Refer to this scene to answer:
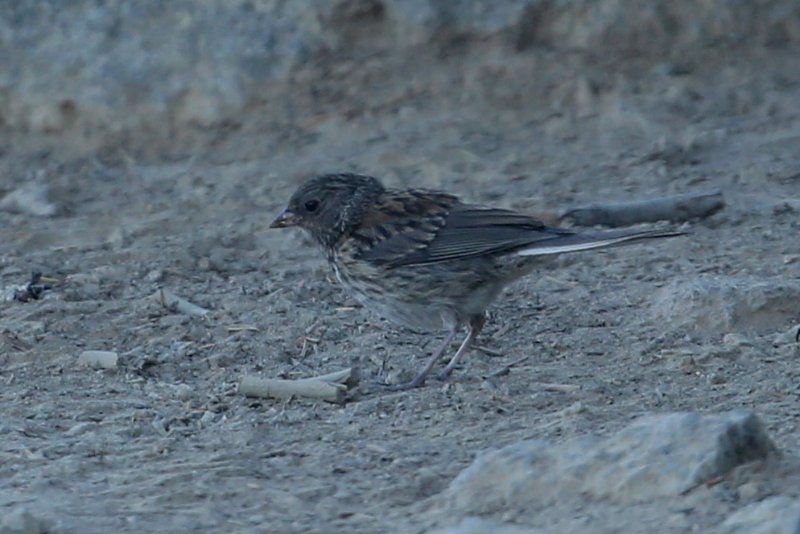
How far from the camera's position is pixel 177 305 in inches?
285

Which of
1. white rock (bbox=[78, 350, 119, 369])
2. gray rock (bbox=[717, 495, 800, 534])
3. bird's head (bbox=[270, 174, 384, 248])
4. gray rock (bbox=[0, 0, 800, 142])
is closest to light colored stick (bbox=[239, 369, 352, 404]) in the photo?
white rock (bbox=[78, 350, 119, 369])

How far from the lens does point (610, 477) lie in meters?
4.39

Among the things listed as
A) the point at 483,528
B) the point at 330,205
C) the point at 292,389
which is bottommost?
the point at 292,389

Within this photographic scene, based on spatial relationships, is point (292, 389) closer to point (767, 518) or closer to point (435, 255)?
point (435, 255)

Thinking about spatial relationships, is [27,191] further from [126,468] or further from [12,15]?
[126,468]

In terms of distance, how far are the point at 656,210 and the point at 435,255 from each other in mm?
1898

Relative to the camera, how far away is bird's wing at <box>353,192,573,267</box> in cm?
639

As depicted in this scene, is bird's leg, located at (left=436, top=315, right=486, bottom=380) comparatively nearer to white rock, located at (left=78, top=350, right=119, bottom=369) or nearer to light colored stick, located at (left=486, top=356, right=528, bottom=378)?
light colored stick, located at (left=486, top=356, right=528, bottom=378)

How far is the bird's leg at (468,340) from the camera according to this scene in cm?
645

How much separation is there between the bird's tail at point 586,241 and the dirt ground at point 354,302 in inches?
18.8

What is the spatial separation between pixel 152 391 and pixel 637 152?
4.05 metres

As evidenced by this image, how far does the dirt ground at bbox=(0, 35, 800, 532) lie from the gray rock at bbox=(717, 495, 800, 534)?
10 cm

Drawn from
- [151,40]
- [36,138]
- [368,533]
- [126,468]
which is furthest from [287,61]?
[368,533]

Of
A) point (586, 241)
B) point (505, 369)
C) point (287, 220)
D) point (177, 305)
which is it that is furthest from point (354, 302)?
point (586, 241)
